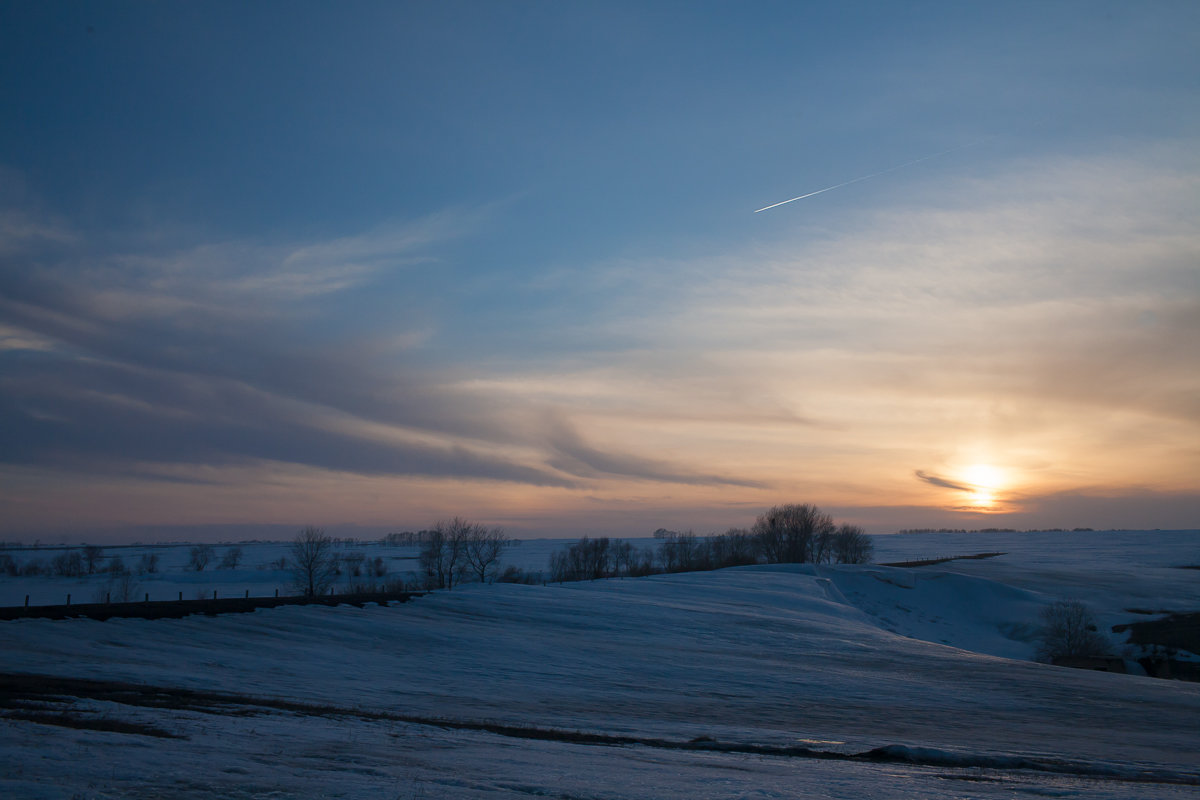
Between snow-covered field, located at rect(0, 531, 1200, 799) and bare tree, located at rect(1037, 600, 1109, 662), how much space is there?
77.4ft

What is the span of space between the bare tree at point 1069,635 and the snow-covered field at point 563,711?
77.4 ft

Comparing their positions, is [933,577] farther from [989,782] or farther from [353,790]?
[353,790]

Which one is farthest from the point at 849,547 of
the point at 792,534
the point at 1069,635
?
the point at 1069,635

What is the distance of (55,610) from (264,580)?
10405 centimetres

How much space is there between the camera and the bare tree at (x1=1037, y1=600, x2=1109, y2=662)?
52.9 m

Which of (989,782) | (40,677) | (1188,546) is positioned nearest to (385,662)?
(40,677)

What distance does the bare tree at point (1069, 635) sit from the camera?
5294 centimetres

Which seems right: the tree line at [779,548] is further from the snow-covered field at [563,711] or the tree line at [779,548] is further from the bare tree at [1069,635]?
the snow-covered field at [563,711]

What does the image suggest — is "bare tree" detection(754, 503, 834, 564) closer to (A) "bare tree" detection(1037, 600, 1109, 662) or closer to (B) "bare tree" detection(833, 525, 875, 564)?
(B) "bare tree" detection(833, 525, 875, 564)

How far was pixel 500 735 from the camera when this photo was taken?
14.5m

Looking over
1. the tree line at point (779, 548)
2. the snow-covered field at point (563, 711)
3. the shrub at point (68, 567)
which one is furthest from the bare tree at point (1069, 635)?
the shrub at point (68, 567)

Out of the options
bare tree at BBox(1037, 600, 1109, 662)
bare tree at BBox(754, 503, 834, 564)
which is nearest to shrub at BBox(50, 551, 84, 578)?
bare tree at BBox(754, 503, 834, 564)

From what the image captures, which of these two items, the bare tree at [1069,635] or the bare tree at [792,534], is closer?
the bare tree at [1069,635]

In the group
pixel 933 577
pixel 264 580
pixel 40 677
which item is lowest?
pixel 264 580
